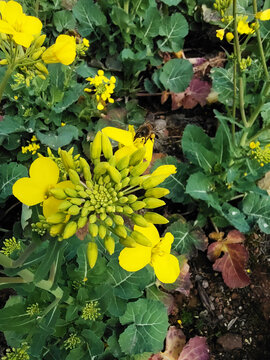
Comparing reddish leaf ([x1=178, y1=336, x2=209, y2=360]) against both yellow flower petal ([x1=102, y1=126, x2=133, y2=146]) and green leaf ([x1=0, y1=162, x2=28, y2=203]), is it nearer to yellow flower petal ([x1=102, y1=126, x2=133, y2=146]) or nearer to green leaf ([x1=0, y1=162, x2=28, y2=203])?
green leaf ([x1=0, y1=162, x2=28, y2=203])

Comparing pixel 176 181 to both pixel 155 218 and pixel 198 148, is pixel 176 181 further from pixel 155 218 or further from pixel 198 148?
pixel 155 218

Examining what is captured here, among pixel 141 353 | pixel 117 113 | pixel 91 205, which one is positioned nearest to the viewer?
pixel 91 205

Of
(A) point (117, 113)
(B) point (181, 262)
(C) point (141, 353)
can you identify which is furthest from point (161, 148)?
(C) point (141, 353)

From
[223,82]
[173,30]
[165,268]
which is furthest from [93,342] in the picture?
[173,30]

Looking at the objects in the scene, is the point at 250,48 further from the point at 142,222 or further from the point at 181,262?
the point at 142,222

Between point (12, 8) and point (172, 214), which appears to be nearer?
point (12, 8)

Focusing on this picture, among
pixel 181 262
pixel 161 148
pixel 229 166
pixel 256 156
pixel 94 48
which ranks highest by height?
pixel 94 48
